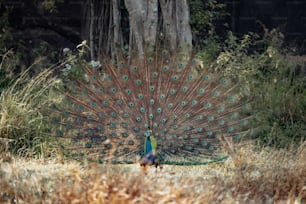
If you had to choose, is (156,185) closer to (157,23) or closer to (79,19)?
(157,23)

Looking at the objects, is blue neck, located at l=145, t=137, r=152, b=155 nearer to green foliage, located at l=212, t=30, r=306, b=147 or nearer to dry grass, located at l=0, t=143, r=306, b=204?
dry grass, located at l=0, t=143, r=306, b=204

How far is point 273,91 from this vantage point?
27.2 ft

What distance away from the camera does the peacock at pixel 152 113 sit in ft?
20.4

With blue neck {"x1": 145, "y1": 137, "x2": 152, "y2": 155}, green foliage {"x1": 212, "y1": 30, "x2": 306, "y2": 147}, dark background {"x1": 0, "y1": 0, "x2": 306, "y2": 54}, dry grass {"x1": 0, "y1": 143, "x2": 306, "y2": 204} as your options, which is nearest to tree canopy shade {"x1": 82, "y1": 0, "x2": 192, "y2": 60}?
green foliage {"x1": 212, "y1": 30, "x2": 306, "y2": 147}

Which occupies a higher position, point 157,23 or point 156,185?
point 157,23

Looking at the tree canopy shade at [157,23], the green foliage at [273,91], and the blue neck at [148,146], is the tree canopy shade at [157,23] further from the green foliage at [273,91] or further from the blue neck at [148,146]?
the blue neck at [148,146]

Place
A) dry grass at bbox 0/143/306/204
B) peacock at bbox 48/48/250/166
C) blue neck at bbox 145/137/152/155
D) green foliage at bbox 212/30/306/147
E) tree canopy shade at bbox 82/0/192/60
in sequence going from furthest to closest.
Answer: tree canopy shade at bbox 82/0/192/60
green foliage at bbox 212/30/306/147
peacock at bbox 48/48/250/166
blue neck at bbox 145/137/152/155
dry grass at bbox 0/143/306/204

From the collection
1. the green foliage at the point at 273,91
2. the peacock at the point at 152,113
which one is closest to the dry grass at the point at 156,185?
the peacock at the point at 152,113

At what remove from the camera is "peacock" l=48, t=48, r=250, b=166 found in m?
6.23

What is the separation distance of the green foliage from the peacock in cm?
112

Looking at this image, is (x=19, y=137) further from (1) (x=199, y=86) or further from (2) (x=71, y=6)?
(2) (x=71, y=6)

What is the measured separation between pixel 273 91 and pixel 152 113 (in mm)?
2498

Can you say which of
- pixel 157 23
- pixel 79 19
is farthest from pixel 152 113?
pixel 79 19

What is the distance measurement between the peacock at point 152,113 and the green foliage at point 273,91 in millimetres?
1116
